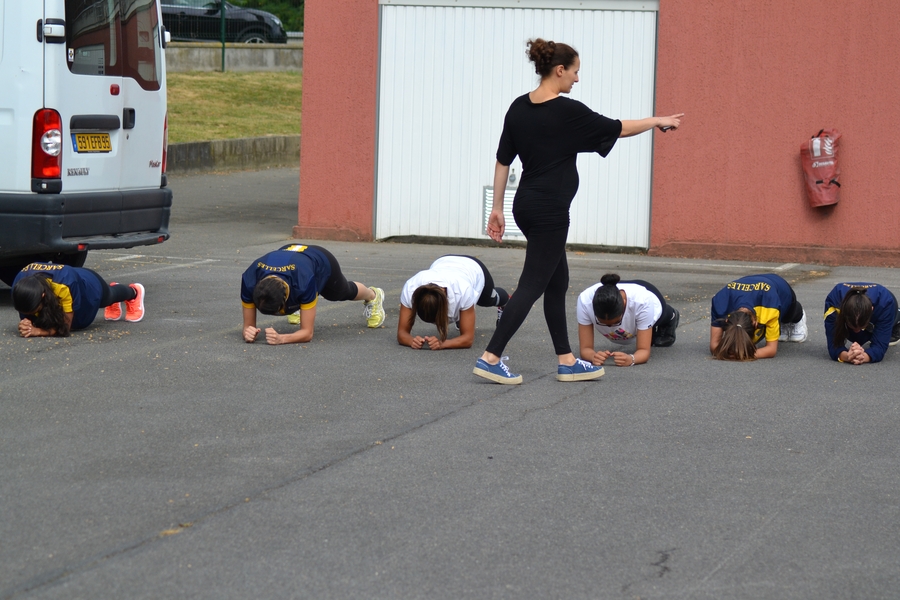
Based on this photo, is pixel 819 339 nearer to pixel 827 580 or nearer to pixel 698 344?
pixel 698 344

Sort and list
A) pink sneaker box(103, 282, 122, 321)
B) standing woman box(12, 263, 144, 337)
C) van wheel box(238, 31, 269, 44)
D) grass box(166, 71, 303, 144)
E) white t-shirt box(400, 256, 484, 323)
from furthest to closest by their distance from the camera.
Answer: van wheel box(238, 31, 269, 44), grass box(166, 71, 303, 144), pink sneaker box(103, 282, 122, 321), standing woman box(12, 263, 144, 337), white t-shirt box(400, 256, 484, 323)

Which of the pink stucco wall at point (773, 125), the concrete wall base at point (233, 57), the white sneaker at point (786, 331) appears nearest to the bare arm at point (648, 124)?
the white sneaker at point (786, 331)


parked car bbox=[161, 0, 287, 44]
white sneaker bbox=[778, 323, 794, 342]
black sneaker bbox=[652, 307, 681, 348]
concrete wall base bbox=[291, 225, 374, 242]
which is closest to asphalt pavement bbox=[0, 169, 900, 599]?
black sneaker bbox=[652, 307, 681, 348]

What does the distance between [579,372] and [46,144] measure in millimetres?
4168

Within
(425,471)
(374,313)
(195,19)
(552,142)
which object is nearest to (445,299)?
(374,313)

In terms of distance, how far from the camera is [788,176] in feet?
40.2

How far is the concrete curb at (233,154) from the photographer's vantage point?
20.9 meters

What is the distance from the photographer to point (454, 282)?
7184 millimetres

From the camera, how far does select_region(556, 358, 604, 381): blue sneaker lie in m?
6.54

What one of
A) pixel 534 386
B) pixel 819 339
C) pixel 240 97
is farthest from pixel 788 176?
pixel 240 97

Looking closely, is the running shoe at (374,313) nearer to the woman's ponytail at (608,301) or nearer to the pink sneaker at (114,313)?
the pink sneaker at (114,313)

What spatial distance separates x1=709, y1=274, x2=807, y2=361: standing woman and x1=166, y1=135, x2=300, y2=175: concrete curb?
48.3 ft

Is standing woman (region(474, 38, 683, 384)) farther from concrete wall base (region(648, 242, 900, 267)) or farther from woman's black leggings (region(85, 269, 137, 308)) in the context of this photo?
concrete wall base (region(648, 242, 900, 267))

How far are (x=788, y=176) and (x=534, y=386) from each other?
267 inches
